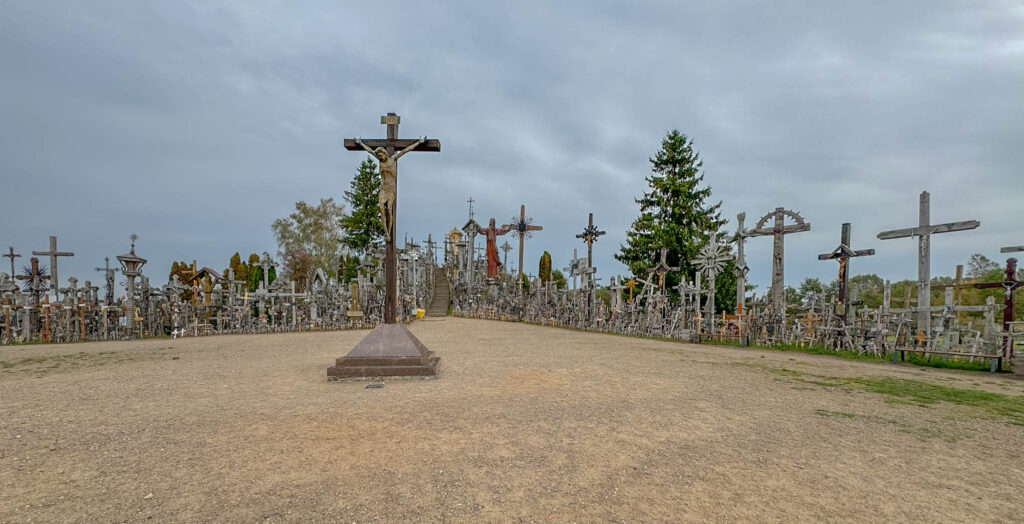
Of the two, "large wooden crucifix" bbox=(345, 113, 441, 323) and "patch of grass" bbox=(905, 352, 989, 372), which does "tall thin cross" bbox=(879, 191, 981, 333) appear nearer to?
"patch of grass" bbox=(905, 352, 989, 372)

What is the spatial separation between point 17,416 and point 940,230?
20375 millimetres

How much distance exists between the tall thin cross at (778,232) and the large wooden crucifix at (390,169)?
14583 millimetres

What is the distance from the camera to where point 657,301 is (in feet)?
61.3

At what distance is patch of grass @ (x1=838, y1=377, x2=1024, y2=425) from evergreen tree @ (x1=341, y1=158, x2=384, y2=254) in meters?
37.5

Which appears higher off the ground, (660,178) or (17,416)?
(660,178)

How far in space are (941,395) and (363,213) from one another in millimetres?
39663

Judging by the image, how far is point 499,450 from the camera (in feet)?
14.7

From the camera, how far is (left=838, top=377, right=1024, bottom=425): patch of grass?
647 centimetres

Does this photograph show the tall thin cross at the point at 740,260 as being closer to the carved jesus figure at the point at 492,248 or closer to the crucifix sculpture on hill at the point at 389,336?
the crucifix sculpture on hill at the point at 389,336

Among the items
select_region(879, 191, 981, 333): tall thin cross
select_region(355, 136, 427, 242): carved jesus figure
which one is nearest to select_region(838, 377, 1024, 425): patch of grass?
select_region(879, 191, 981, 333): tall thin cross

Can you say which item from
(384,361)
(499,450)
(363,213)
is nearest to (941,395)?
(499,450)

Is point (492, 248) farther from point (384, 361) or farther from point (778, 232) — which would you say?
point (384, 361)

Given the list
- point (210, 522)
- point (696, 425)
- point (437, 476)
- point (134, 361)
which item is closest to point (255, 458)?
point (210, 522)

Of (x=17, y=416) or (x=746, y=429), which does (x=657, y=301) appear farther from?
(x=17, y=416)
